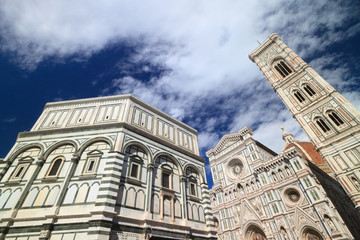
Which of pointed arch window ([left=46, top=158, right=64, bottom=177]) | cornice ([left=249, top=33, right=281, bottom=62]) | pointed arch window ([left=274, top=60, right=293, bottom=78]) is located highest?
cornice ([left=249, top=33, right=281, bottom=62])

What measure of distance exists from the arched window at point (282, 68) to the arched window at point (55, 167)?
3800 centimetres

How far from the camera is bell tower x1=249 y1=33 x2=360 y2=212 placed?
21.0m

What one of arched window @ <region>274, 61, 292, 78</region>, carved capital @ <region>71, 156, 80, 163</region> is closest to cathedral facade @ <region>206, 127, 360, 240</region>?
arched window @ <region>274, 61, 292, 78</region>

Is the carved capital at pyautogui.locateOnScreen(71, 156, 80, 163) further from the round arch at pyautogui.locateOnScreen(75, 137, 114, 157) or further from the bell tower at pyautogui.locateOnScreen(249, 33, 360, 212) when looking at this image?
the bell tower at pyautogui.locateOnScreen(249, 33, 360, 212)

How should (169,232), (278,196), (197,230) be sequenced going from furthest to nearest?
1. (278,196)
2. (197,230)
3. (169,232)

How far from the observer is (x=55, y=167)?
1099 centimetres

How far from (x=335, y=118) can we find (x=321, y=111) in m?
2.06

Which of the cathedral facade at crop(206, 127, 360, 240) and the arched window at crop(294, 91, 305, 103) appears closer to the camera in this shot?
the cathedral facade at crop(206, 127, 360, 240)

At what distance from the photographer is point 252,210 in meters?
27.1

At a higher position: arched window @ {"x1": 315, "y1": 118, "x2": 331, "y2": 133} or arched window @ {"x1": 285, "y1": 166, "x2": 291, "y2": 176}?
arched window @ {"x1": 315, "y1": 118, "x2": 331, "y2": 133}

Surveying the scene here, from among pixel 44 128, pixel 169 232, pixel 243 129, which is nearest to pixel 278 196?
pixel 243 129

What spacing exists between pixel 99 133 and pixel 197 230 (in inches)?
367

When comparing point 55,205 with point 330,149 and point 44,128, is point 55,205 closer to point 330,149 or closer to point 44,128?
point 44,128

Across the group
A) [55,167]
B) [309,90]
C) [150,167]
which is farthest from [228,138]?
[55,167]
